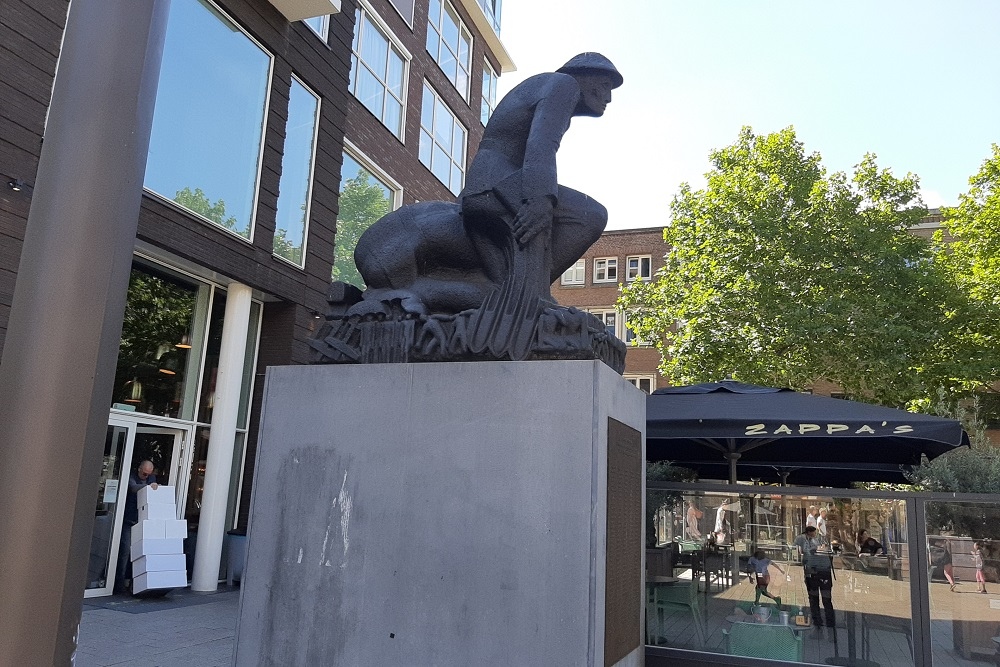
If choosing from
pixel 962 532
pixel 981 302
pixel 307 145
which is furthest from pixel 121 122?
pixel 981 302

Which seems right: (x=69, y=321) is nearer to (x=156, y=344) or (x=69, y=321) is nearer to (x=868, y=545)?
(x=868, y=545)

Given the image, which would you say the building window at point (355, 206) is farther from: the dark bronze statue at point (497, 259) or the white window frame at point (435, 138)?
the dark bronze statue at point (497, 259)

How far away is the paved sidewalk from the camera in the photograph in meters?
7.37

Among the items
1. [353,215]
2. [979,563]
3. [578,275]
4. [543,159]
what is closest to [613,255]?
[578,275]

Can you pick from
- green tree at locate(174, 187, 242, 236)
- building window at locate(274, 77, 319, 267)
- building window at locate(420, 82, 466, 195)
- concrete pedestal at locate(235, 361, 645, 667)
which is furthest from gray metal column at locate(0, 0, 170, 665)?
building window at locate(420, 82, 466, 195)

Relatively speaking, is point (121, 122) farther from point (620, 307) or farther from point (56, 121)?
point (620, 307)

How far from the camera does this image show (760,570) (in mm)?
6590

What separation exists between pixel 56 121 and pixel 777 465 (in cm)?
989

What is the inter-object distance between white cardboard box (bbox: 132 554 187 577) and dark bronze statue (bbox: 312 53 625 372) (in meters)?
6.71

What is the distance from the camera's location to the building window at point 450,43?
71.2 ft

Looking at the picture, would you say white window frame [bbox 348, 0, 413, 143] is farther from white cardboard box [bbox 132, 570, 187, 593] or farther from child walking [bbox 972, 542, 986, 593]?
child walking [bbox 972, 542, 986, 593]

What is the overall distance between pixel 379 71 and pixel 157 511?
36.6ft

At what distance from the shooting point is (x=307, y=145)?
48.6 feet

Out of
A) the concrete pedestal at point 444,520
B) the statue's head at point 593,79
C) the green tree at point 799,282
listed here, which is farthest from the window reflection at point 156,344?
the green tree at point 799,282
